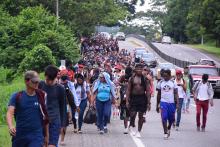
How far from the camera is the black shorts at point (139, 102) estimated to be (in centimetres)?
1802

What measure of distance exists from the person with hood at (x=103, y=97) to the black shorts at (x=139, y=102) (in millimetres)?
1507

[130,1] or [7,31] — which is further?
[130,1]

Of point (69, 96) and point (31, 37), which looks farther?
point (31, 37)

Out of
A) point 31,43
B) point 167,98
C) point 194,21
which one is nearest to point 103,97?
point 167,98

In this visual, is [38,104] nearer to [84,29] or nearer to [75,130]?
[75,130]

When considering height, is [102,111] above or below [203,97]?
below

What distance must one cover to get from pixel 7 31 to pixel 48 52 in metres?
7.50

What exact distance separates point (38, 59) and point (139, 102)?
17060mm

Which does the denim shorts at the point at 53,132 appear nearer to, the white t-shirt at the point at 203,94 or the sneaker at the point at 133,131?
the sneaker at the point at 133,131

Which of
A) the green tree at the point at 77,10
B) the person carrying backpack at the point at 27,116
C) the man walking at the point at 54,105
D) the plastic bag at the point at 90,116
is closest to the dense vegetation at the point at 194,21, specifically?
the green tree at the point at 77,10

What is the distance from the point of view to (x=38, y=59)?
34.5m

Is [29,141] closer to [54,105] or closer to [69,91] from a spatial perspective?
[54,105]

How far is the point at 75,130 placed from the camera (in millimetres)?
19578

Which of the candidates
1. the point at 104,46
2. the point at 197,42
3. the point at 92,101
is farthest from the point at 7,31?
the point at 197,42
